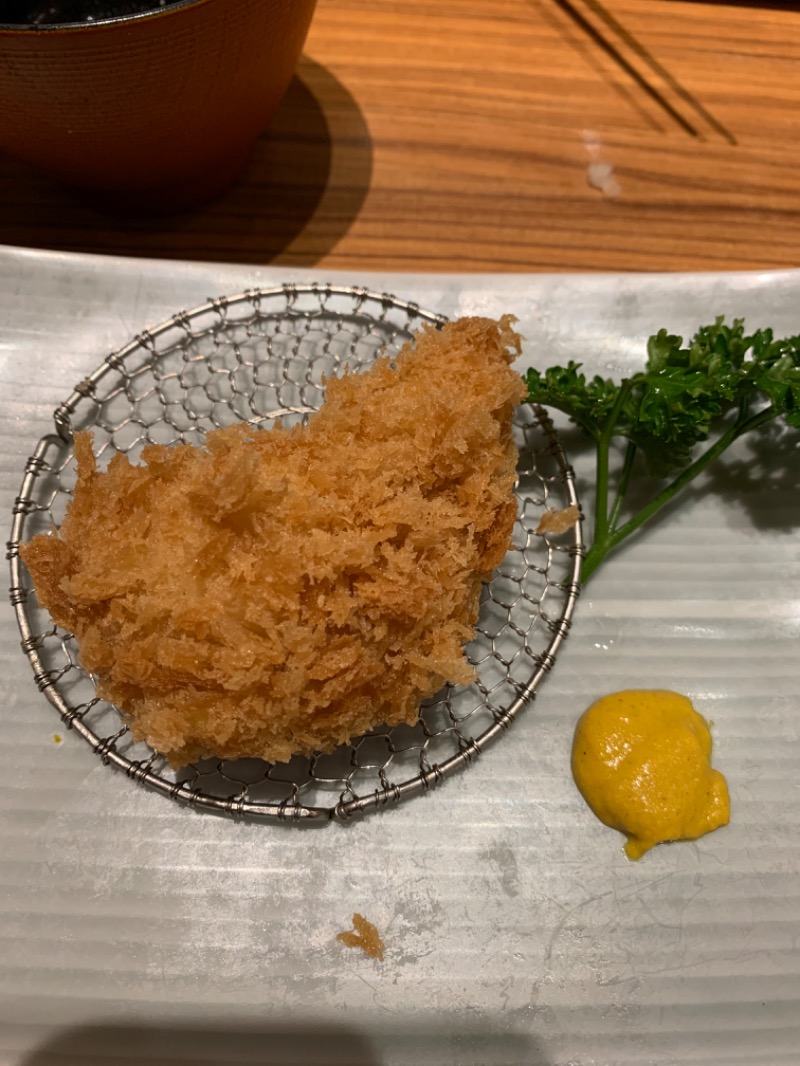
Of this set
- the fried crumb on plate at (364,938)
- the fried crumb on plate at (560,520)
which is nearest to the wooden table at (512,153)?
the fried crumb on plate at (560,520)

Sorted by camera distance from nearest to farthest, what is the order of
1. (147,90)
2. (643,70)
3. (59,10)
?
(147,90) → (59,10) → (643,70)

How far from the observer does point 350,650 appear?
5.20 feet

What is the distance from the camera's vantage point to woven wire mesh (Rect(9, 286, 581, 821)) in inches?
74.7

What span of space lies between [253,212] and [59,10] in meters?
0.83

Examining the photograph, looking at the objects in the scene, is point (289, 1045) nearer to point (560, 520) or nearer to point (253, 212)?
point (560, 520)

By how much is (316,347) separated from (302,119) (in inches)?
43.1

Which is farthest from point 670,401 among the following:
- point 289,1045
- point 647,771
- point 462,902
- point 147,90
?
point 289,1045

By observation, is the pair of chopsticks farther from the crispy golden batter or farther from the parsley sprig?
the crispy golden batter

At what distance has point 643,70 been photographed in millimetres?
3090

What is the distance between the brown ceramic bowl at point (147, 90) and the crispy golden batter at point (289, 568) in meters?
0.87

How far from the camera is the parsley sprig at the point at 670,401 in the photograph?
199cm

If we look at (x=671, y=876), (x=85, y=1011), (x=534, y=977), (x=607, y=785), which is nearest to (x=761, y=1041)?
(x=671, y=876)

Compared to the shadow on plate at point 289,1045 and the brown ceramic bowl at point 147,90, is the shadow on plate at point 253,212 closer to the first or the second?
the brown ceramic bowl at point 147,90

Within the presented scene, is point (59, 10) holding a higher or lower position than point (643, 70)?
lower
